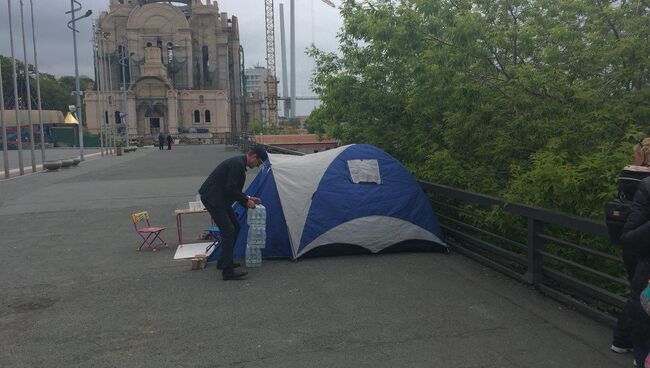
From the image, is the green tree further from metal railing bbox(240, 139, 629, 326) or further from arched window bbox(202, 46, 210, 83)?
arched window bbox(202, 46, 210, 83)

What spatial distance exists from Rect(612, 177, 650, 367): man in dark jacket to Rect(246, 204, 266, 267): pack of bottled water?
4.59 metres

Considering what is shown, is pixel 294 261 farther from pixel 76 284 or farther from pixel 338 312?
pixel 76 284

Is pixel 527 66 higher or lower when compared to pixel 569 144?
higher

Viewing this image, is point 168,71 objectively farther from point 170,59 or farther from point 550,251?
point 550,251

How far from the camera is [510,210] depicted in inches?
260

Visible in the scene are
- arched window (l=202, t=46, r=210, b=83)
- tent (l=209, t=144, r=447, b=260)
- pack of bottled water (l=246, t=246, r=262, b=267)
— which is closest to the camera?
pack of bottled water (l=246, t=246, r=262, b=267)

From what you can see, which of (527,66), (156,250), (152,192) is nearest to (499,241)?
(527,66)

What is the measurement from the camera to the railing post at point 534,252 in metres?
6.27

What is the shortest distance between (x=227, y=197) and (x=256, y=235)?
2.48 ft

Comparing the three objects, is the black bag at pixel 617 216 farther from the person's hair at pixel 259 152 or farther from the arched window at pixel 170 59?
the arched window at pixel 170 59

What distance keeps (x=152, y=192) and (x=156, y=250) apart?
9066 millimetres

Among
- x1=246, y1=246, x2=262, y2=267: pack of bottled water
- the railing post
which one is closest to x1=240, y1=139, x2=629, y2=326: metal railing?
the railing post

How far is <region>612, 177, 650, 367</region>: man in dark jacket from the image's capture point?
3799 mm

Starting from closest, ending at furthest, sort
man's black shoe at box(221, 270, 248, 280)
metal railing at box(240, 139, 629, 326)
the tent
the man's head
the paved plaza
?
1. the paved plaza
2. metal railing at box(240, 139, 629, 326)
3. man's black shoe at box(221, 270, 248, 280)
4. the man's head
5. the tent
